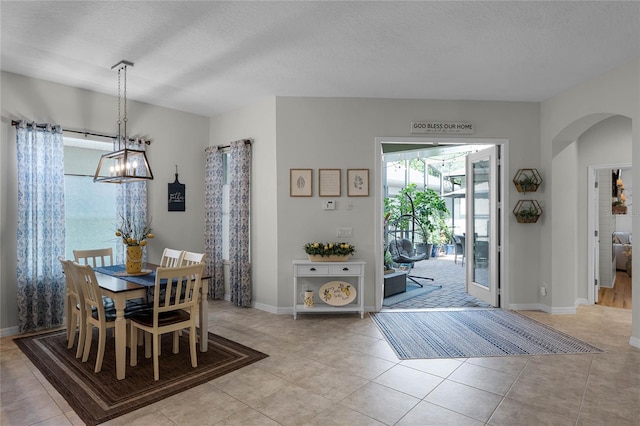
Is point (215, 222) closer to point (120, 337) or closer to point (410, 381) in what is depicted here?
point (120, 337)

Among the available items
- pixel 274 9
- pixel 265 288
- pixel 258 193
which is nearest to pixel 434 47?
pixel 274 9

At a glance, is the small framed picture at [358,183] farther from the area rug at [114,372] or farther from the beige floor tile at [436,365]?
the area rug at [114,372]

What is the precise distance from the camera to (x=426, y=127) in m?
4.81

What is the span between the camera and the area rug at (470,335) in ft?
11.4

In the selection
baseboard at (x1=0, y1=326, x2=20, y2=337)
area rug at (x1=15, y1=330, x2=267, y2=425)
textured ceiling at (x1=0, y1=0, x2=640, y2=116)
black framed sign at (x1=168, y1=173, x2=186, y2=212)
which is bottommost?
area rug at (x1=15, y1=330, x2=267, y2=425)

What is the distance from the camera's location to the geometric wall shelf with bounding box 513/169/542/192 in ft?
15.6

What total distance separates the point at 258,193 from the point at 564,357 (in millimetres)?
3862

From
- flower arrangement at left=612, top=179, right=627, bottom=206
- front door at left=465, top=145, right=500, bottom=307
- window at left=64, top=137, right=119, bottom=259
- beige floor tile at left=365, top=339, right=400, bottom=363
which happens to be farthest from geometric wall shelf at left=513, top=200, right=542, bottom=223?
window at left=64, top=137, right=119, bottom=259

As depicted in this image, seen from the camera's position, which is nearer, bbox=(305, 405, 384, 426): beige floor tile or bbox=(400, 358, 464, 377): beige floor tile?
bbox=(305, 405, 384, 426): beige floor tile

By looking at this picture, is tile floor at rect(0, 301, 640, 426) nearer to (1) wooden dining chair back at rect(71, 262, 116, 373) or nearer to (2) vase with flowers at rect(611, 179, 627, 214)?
(1) wooden dining chair back at rect(71, 262, 116, 373)

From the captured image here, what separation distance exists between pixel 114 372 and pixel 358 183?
330 cm

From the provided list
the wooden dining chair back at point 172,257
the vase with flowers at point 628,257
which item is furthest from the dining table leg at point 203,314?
the vase with flowers at point 628,257

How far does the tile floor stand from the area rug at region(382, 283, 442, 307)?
1736 mm

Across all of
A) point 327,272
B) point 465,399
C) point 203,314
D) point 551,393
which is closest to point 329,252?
point 327,272
